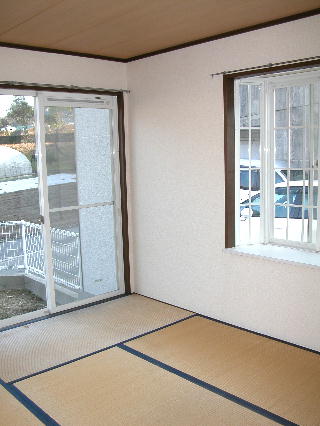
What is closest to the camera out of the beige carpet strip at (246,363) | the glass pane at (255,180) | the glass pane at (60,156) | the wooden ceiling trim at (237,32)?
the beige carpet strip at (246,363)

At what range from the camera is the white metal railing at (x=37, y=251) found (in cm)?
453

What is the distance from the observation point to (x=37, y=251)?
478 cm

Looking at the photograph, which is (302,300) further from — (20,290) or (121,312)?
(20,290)

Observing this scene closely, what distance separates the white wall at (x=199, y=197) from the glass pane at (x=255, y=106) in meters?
0.30

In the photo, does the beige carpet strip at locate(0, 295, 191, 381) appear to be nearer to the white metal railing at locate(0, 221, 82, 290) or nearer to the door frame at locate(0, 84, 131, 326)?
the door frame at locate(0, 84, 131, 326)

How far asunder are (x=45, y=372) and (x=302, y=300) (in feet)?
6.54

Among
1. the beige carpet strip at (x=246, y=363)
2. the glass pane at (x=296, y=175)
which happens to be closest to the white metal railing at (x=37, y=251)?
the beige carpet strip at (x=246, y=363)

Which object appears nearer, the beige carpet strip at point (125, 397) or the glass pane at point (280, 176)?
the beige carpet strip at point (125, 397)

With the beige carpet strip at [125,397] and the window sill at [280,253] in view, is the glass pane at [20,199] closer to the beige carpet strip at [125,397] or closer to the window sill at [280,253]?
the beige carpet strip at [125,397]

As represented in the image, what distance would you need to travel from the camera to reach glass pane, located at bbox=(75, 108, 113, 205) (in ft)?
15.1

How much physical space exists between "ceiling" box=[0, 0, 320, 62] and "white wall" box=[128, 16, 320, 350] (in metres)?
0.22

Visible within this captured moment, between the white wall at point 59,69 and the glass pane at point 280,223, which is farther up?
the white wall at point 59,69

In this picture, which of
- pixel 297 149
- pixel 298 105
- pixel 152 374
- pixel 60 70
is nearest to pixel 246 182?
pixel 297 149

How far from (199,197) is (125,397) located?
6.30ft
